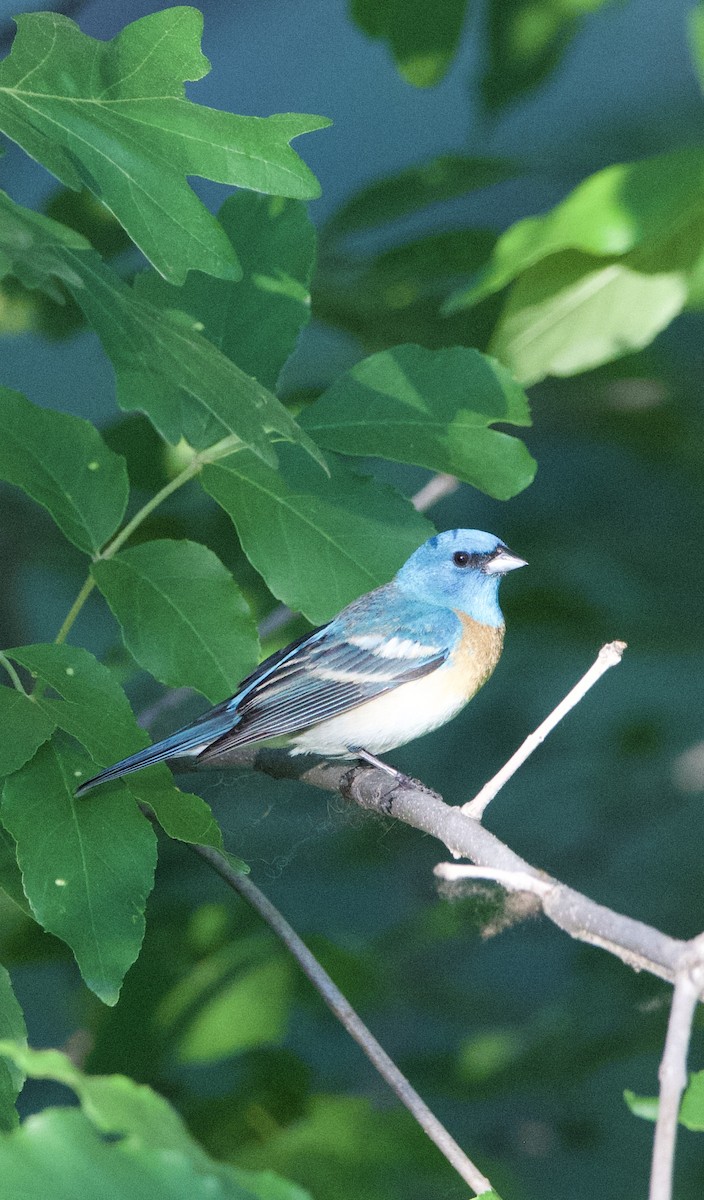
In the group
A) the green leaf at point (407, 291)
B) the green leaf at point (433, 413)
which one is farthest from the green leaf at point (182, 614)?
the green leaf at point (407, 291)

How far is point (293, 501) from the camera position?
664 mm

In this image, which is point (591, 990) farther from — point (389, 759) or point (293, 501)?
point (293, 501)

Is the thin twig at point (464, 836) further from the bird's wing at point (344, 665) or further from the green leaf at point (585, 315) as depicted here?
the green leaf at point (585, 315)

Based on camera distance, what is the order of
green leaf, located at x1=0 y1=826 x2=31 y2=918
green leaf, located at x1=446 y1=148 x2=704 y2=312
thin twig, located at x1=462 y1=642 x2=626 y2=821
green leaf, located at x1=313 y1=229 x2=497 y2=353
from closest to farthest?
thin twig, located at x1=462 y1=642 x2=626 y2=821
green leaf, located at x1=0 y1=826 x2=31 y2=918
green leaf, located at x1=446 y1=148 x2=704 y2=312
green leaf, located at x1=313 y1=229 x2=497 y2=353

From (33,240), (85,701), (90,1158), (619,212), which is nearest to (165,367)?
(33,240)

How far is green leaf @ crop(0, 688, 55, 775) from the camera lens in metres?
0.54

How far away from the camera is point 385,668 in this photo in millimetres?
798

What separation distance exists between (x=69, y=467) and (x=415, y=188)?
0.45 metres

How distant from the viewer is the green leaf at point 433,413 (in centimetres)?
66

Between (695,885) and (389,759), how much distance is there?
9.8 inches

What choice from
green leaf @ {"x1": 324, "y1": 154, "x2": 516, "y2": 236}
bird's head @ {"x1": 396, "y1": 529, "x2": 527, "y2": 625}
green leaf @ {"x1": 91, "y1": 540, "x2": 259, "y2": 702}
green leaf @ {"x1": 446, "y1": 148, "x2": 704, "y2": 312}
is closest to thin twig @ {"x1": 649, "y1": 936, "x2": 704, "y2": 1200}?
green leaf @ {"x1": 91, "y1": 540, "x2": 259, "y2": 702}

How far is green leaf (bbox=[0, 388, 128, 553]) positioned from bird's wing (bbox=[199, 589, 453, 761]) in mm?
139

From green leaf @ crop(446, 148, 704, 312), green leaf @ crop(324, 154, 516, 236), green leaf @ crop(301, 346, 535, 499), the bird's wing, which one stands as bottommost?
the bird's wing

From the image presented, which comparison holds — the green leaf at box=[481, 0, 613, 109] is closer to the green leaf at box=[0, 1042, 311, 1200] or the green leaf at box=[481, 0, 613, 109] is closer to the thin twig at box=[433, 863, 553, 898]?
the thin twig at box=[433, 863, 553, 898]
